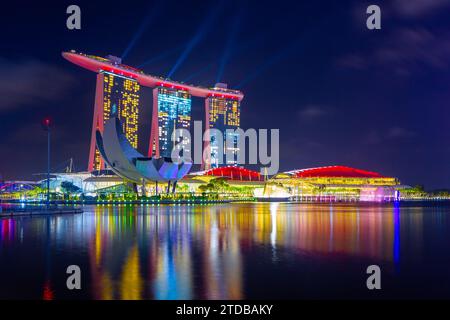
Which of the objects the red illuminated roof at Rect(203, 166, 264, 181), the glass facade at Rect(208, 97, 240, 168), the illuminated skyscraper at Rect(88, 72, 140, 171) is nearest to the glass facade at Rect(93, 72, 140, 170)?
the illuminated skyscraper at Rect(88, 72, 140, 171)

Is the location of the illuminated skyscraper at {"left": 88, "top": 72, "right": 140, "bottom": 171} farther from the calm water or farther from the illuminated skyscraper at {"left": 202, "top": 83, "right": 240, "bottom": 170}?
the calm water

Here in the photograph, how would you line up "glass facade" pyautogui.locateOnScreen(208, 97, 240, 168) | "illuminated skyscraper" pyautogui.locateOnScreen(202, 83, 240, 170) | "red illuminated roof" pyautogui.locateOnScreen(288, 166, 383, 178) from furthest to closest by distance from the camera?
"glass facade" pyautogui.locateOnScreen(208, 97, 240, 168) < "illuminated skyscraper" pyautogui.locateOnScreen(202, 83, 240, 170) < "red illuminated roof" pyautogui.locateOnScreen(288, 166, 383, 178)

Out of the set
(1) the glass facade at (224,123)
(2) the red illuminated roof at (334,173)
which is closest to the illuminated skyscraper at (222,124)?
(1) the glass facade at (224,123)

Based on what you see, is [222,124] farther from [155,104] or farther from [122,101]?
[122,101]

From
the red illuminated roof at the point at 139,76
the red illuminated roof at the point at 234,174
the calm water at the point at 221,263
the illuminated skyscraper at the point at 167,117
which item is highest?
the red illuminated roof at the point at 139,76

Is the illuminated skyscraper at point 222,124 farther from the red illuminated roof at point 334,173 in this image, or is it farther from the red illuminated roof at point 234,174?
the red illuminated roof at point 334,173
